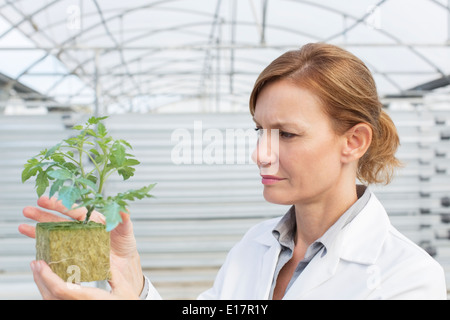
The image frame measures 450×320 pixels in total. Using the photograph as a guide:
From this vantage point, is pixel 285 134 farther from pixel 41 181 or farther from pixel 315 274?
pixel 41 181

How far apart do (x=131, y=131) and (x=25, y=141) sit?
0.75 m

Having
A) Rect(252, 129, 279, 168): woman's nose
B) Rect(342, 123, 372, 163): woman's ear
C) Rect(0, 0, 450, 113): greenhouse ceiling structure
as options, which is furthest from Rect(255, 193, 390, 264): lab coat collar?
Rect(0, 0, 450, 113): greenhouse ceiling structure

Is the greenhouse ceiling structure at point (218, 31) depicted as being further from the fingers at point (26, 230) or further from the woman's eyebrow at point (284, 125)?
the fingers at point (26, 230)

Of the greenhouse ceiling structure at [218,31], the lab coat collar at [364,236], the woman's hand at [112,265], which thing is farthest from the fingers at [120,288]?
the greenhouse ceiling structure at [218,31]

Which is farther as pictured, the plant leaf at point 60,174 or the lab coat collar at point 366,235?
the lab coat collar at point 366,235

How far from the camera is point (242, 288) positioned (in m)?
1.23

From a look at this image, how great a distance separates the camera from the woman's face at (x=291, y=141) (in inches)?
39.7

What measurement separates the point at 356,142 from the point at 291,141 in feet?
0.61

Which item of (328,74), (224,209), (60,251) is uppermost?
(328,74)

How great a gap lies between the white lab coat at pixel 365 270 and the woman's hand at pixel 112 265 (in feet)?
0.30

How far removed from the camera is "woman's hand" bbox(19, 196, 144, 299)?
0.77 meters

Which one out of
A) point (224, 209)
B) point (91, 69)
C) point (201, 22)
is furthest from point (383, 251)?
point (91, 69)

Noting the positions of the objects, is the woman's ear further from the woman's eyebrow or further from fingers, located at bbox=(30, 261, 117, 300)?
fingers, located at bbox=(30, 261, 117, 300)

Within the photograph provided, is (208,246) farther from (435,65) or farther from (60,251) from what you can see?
(435,65)
